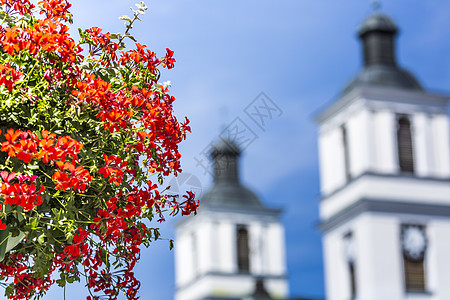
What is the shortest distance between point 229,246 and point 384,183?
1640cm

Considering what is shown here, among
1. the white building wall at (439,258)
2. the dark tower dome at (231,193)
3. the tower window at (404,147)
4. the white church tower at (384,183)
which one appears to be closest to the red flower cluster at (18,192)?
the white church tower at (384,183)

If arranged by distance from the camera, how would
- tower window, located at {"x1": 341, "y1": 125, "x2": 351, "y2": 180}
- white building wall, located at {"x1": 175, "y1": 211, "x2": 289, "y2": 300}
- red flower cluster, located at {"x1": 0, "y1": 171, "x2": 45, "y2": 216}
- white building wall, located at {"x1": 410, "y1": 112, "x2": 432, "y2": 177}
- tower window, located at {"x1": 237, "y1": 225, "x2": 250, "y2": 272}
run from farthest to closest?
tower window, located at {"x1": 237, "y1": 225, "x2": 250, "y2": 272}, white building wall, located at {"x1": 175, "y1": 211, "x2": 289, "y2": 300}, tower window, located at {"x1": 341, "y1": 125, "x2": 351, "y2": 180}, white building wall, located at {"x1": 410, "y1": 112, "x2": 432, "y2": 177}, red flower cluster, located at {"x1": 0, "y1": 171, "x2": 45, "y2": 216}

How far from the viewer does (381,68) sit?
42594 mm

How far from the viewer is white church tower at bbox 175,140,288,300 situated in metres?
55.4

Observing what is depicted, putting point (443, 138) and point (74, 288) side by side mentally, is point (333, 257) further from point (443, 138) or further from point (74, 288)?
point (74, 288)

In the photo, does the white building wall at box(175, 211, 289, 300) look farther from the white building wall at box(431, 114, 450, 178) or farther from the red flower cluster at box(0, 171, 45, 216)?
the red flower cluster at box(0, 171, 45, 216)

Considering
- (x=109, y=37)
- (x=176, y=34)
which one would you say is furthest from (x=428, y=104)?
(x=109, y=37)

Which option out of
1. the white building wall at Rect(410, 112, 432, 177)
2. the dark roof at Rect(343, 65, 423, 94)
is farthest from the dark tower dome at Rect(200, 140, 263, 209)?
the white building wall at Rect(410, 112, 432, 177)

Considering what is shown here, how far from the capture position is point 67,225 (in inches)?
154

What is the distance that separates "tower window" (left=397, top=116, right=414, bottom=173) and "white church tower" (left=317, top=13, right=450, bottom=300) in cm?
4

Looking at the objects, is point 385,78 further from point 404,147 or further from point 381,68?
point 404,147

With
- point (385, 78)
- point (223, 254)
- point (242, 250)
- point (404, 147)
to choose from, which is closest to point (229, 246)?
point (223, 254)

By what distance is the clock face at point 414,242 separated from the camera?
39938 millimetres

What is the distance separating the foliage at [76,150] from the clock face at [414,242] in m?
36.4
